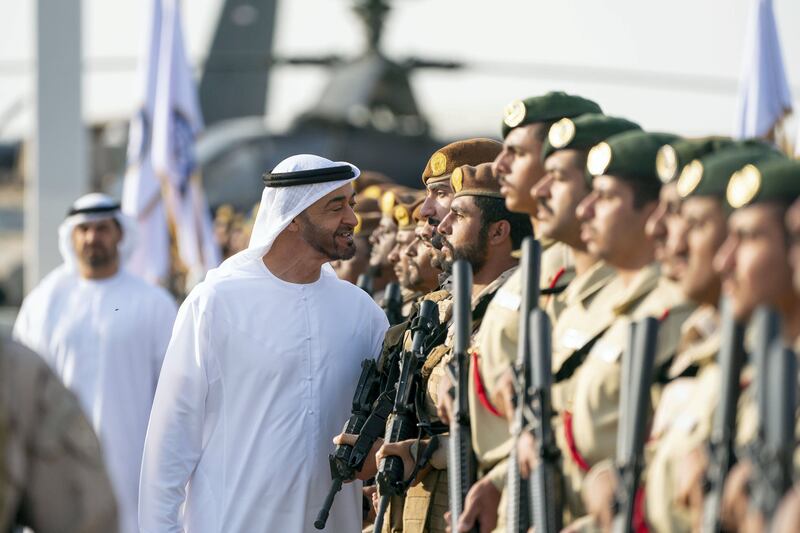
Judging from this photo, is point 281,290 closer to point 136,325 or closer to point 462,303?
point 462,303

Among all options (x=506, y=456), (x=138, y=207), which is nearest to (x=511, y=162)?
(x=506, y=456)

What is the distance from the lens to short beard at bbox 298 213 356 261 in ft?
17.3

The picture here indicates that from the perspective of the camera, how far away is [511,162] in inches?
163

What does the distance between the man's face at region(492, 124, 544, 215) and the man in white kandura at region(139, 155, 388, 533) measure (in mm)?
1248

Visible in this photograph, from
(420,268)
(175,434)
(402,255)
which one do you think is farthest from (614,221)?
(402,255)

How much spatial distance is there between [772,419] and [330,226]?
2950 mm

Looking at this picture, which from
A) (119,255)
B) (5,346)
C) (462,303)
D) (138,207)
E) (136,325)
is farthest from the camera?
(138,207)

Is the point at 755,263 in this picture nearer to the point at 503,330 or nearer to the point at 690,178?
the point at 690,178

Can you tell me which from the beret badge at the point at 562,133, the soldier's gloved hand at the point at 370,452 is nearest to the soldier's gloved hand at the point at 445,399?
the soldier's gloved hand at the point at 370,452

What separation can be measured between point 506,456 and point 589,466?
56cm

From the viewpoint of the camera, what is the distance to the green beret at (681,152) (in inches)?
129

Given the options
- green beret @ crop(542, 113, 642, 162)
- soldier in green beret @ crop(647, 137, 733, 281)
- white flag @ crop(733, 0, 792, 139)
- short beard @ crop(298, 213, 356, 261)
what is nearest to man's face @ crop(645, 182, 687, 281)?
soldier in green beret @ crop(647, 137, 733, 281)

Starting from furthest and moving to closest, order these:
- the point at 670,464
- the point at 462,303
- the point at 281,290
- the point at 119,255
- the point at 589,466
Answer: the point at 119,255 < the point at 281,290 < the point at 462,303 < the point at 589,466 < the point at 670,464

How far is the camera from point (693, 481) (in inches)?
112
